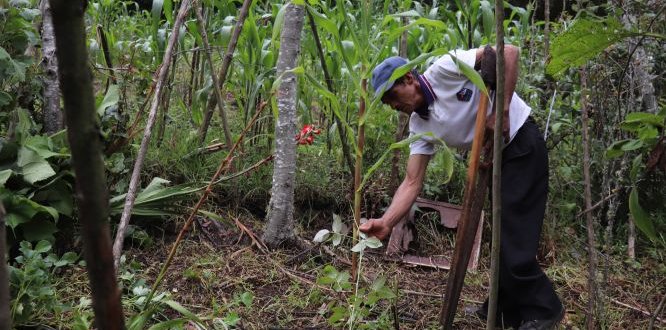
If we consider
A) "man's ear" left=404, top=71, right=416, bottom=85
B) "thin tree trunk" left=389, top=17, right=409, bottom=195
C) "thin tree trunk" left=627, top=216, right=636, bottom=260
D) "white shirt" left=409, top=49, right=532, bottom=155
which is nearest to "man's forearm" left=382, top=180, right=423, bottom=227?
"white shirt" left=409, top=49, right=532, bottom=155

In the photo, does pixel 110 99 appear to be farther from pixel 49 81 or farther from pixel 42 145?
pixel 42 145

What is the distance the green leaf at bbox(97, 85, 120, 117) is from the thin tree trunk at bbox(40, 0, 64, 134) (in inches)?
7.4

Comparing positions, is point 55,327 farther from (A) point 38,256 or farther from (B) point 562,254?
(B) point 562,254

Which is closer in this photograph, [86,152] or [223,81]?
[86,152]

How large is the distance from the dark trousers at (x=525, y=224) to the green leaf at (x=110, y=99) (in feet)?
6.16

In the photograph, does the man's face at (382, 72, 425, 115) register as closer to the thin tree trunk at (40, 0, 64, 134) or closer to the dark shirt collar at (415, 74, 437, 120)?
the dark shirt collar at (415, 74, 437, 120)

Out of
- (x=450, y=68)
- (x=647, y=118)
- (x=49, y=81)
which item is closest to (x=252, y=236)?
(x=49, y=81)

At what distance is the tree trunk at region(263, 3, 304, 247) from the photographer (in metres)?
2.96

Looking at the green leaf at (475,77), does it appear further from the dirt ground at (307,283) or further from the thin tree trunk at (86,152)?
the thin tree trunk at (86,152)

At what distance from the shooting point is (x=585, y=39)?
49.3 inches

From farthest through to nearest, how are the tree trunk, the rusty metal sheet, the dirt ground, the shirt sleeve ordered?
the rusty metal sheet, the tree trunk, the shirt sleeve, the dirt ground

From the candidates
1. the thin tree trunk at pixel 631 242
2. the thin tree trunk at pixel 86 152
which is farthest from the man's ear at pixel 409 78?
the thin tree trunk at pixel 86 152

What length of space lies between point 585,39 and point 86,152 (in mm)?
1090

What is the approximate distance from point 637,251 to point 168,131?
9.74 feet
